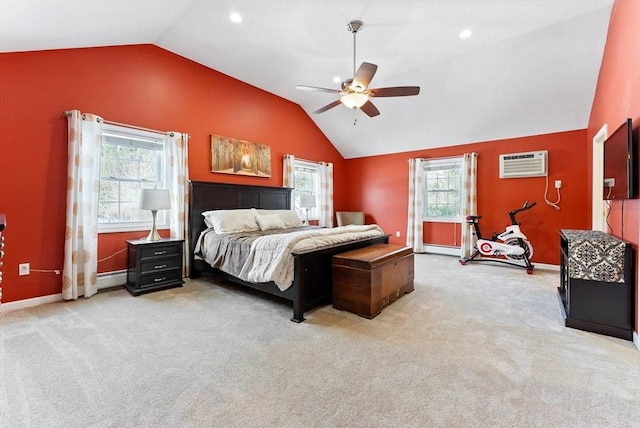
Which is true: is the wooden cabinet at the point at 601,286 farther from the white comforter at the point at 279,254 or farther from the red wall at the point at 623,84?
the white comforter at the point at 279,254

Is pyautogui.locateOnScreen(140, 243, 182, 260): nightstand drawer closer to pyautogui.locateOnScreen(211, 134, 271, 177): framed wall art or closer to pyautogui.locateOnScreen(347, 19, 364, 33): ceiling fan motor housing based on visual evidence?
pyautogui.locateOnScreen(211, 134, 271, 177): framed wall art

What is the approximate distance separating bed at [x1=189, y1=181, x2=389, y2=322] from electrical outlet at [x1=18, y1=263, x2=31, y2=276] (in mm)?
1750

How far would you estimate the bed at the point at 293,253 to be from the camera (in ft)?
9.34

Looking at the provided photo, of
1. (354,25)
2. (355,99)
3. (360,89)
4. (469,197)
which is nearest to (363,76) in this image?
(360,89)

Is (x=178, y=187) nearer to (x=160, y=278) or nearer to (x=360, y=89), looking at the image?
(x=160, y=278)

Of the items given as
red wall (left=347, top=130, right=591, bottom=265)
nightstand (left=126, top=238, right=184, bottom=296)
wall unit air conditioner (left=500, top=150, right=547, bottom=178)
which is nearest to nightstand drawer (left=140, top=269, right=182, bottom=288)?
nightstand (left=126, top=238, right=184, bottom=296)

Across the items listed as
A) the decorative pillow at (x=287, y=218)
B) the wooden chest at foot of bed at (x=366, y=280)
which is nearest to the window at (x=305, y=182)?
the decorative pillow at (x=287, y=218)

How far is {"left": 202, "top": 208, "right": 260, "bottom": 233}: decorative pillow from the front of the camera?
4.07 metres

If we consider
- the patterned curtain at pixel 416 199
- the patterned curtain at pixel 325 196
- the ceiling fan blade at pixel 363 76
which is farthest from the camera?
the patterned curtain at pixel 325 196

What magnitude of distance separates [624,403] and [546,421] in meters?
0.58

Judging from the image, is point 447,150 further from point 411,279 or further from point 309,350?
point 309,350

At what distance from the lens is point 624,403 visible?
5.39 feet

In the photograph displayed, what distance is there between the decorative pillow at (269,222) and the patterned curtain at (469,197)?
147 inches

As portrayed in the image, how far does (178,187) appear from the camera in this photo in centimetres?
425
